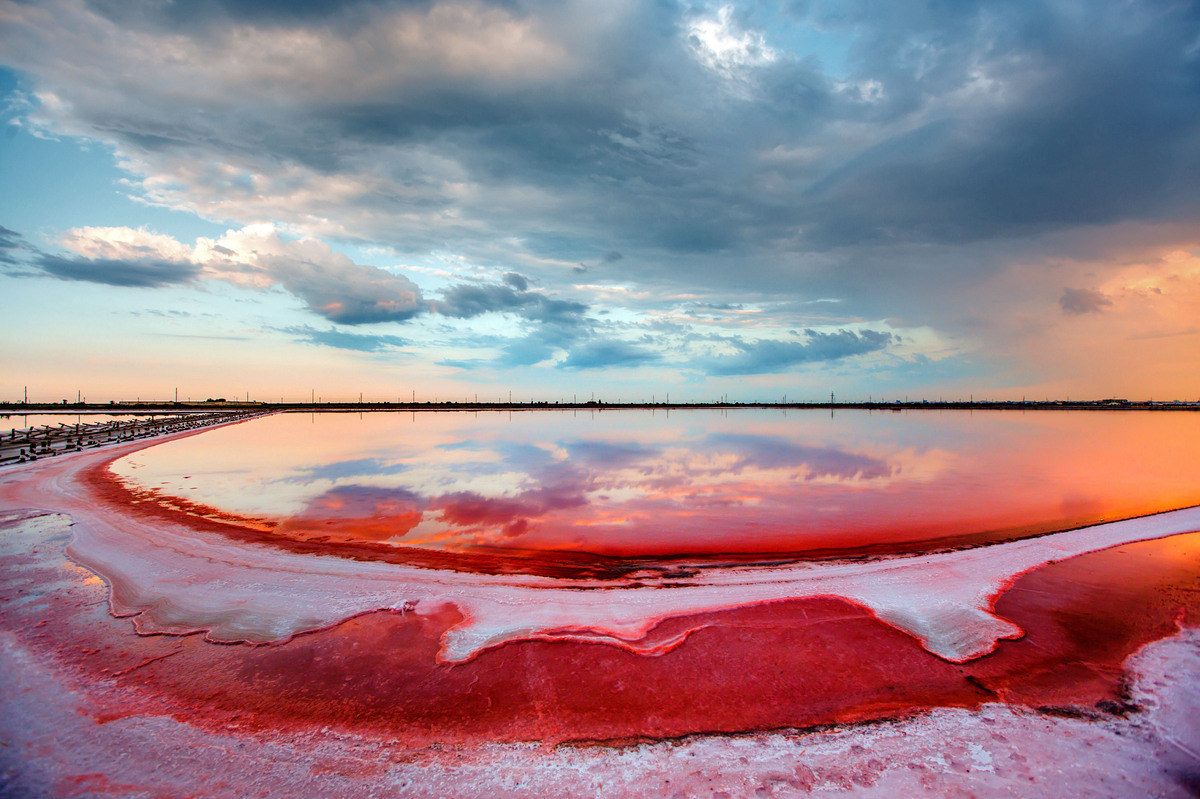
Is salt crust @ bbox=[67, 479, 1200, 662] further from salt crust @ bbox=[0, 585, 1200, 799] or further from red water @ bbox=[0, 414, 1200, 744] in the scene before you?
salt crust @ bbox=[0, 585, 1200, 799]

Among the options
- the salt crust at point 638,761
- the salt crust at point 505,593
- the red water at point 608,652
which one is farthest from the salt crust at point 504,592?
the salt crust at point 638,761

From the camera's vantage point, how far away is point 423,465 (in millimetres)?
24547

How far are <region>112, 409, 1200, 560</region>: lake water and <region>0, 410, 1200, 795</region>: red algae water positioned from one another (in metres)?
0.17

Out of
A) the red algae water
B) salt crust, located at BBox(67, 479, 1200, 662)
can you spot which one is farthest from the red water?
salt crust, located at BBox(67, 479, 1200, 662)

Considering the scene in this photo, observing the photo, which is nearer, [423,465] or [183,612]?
[183,612]

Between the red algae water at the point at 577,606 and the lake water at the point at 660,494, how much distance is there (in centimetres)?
17

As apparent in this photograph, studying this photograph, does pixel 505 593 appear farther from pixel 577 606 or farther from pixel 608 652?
pixel 608 652

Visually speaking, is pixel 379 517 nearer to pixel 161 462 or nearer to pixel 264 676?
pixel 264 676

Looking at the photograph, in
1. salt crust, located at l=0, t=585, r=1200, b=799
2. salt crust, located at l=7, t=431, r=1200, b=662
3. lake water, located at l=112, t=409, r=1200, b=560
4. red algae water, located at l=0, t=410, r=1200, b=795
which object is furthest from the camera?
lake water, located at l=112, t=409, r=1200, b=560

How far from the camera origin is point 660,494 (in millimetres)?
17859

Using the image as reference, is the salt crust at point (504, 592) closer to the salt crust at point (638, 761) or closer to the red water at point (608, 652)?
the red water at point (608, 652)

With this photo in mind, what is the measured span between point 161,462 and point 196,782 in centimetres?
2887

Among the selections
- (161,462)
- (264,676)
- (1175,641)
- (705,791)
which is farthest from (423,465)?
(1175,641)

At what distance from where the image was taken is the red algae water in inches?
212
